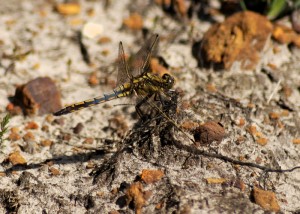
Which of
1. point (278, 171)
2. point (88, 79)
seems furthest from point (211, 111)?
point (88, 79)

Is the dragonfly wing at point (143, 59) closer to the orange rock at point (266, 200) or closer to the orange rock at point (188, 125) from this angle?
the orange rock at point (188, 125)

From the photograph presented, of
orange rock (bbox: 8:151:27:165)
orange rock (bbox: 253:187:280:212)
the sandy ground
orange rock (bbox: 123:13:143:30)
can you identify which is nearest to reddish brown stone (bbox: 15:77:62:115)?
the sandy ground

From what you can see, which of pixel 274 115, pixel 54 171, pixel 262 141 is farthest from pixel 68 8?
pixel 262 141

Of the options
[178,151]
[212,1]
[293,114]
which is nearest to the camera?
[178,151]

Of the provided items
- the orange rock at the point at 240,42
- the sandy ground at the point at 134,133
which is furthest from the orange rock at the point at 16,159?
the orange rock at the point at 240,42

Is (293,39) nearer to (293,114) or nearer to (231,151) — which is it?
(293,114)

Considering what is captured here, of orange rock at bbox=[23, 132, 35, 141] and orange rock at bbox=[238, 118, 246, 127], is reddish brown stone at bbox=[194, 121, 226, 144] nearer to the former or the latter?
orange rock at bbox=[238, 118, 246, 127]

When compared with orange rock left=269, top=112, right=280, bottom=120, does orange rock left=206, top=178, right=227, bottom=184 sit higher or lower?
lower
